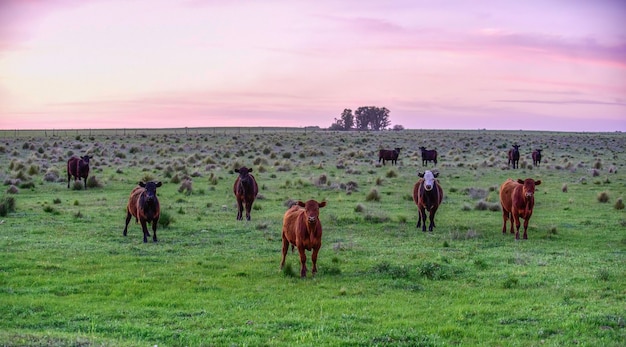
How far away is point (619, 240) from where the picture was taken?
17.6 m

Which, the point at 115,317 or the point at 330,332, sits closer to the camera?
the point at 330,332

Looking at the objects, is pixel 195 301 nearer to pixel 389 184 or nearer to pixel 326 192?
pixel 326 192

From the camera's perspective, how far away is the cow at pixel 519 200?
17781mm

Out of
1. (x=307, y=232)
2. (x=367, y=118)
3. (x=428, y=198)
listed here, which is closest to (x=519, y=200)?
(x=428, y=198)

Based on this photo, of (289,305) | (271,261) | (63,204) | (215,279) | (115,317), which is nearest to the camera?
(115,317)

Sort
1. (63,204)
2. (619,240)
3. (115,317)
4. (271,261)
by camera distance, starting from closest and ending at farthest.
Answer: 1. (115,317)
2. (271,261)
3. (619,240)
4. (63,204)

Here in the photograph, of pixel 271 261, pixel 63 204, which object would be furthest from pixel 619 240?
pixel 63 204

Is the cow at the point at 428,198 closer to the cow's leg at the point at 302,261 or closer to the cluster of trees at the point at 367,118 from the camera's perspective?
the cow's leg at the point at 302,261

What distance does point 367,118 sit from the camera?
501 ft

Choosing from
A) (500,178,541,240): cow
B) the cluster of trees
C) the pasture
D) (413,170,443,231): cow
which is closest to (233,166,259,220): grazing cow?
the pasture

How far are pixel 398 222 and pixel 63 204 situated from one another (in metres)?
13.0

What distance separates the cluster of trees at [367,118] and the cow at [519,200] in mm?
131627

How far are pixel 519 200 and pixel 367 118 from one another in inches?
5328

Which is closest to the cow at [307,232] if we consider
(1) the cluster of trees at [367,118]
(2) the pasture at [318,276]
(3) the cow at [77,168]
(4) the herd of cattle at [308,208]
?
(4) the herd of cattle at [308,208]
